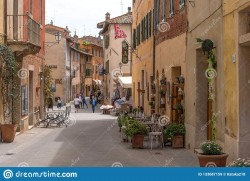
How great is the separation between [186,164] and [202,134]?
87.9 inches

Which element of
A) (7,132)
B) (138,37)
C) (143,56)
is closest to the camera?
(7,132)

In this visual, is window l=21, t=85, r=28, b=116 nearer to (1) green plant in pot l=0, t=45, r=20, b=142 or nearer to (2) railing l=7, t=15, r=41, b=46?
(1) green plant in pot l=0, t=45, r=20, b=142

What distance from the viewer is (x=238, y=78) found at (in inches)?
423

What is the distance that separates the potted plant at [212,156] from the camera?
407 inches

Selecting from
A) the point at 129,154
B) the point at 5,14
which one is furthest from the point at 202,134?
the point at 5,14

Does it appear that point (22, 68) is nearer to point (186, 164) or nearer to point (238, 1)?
point (186, 164)

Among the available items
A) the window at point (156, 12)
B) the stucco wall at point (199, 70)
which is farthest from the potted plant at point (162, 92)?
the window at point (156, 12)

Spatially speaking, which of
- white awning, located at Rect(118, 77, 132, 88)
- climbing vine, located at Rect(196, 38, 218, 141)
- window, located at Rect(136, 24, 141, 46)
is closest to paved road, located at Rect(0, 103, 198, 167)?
climbing vine, located at Rect(196, 38, 218, 141)

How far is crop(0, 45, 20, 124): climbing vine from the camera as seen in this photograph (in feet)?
62.2

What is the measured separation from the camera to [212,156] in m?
10.4

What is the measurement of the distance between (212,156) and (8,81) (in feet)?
36.8

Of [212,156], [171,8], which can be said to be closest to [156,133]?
[171,8]
